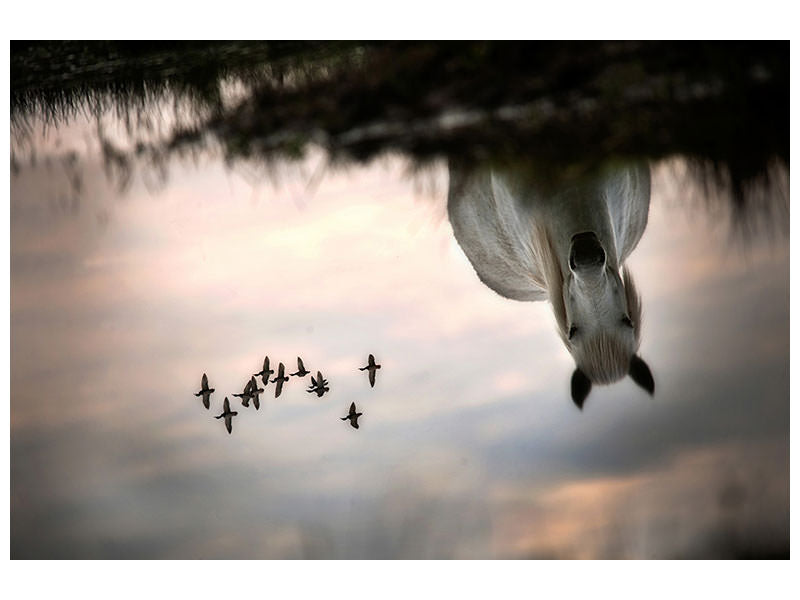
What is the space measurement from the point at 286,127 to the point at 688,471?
142 centimetres

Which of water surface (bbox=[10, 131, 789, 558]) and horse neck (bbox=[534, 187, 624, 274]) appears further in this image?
horse neck (bbox=[534, 187, 624, 274])

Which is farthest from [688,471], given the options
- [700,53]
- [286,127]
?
[286,127]

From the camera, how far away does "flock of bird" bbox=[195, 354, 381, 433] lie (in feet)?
8.09

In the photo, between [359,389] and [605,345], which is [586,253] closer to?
[605,345]

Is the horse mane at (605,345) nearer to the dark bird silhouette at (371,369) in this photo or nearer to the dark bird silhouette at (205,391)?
the dark bird silhouette at (371,369)

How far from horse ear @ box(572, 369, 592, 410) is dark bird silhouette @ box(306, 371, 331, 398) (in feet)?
2.14

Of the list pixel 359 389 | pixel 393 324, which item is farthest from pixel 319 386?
pixel 393 324

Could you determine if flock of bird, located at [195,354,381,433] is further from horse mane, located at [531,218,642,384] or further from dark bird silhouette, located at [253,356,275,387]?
horse mane, located at [531,218,642,384]

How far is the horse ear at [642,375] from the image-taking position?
2.44 m

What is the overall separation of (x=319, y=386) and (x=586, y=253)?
0.82 metres

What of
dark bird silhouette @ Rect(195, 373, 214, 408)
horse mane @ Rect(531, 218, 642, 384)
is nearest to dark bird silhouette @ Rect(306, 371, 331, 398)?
dark bird silhouette @ Rect(195, 373, 214, 408)

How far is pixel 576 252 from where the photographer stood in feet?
8.52

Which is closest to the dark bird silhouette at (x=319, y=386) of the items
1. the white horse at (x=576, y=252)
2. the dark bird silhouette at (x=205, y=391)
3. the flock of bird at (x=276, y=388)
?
the flock of bird at (x=276, y=388)
